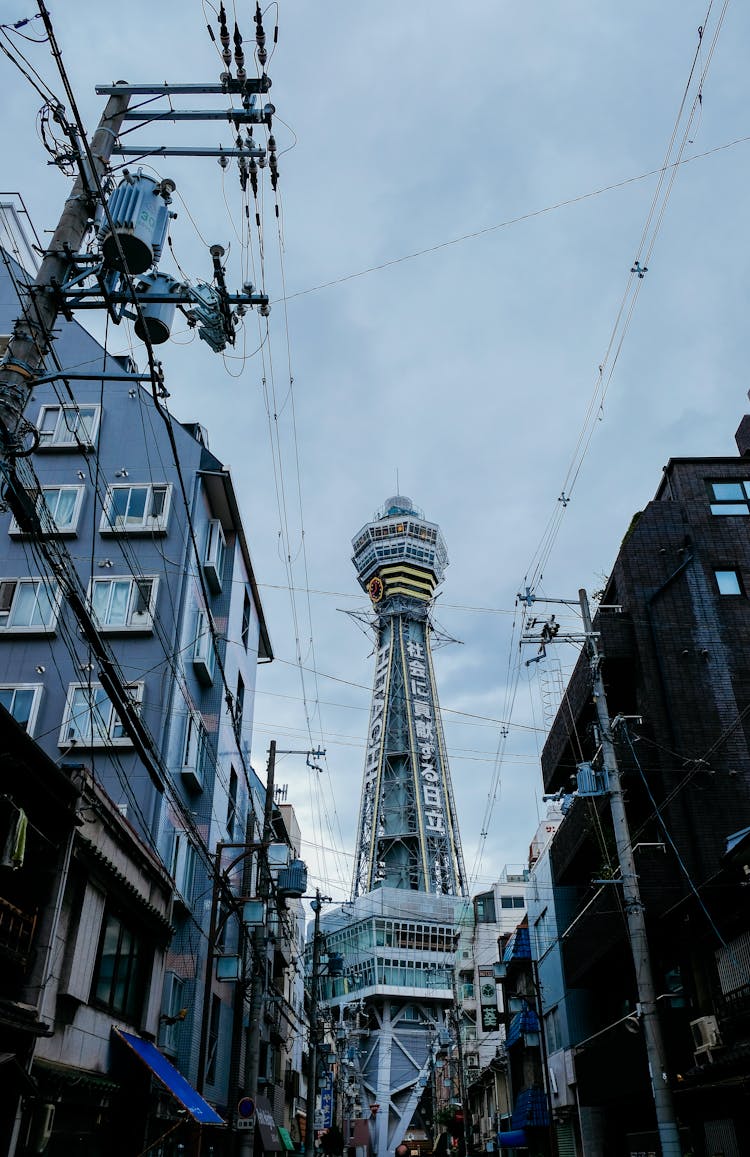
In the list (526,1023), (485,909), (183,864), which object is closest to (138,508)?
(183,864)

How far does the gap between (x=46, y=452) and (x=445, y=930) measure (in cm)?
11905

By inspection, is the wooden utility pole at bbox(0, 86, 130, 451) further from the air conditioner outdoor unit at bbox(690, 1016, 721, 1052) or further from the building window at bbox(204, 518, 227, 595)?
the air conditioner outdoor unit at bbox(690, 1016, 721, 1052)

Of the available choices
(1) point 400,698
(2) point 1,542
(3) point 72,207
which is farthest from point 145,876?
(1) point 400,698

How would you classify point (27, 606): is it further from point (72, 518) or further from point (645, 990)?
point (645, 990)

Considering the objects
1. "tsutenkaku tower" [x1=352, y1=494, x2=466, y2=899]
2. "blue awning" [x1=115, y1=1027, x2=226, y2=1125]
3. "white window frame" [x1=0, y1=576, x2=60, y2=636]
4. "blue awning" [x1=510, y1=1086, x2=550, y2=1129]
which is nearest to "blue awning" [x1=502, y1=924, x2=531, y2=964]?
"blue awning" [x1=510, y1=1086, x2=550, y2=1129]

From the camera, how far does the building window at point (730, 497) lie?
2998 centimetres

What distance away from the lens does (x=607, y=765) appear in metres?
19.7

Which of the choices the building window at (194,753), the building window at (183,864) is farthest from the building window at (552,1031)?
the building window at (194,753)

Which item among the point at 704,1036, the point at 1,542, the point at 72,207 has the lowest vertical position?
the point at 704,1036

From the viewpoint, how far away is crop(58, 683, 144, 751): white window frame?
24.2 metres

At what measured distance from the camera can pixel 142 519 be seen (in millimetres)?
28281

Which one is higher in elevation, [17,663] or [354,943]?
[354,943]

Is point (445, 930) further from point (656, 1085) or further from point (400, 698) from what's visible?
point (656, 1085)

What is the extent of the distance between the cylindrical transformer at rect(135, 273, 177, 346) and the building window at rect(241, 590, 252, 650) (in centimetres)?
2494
